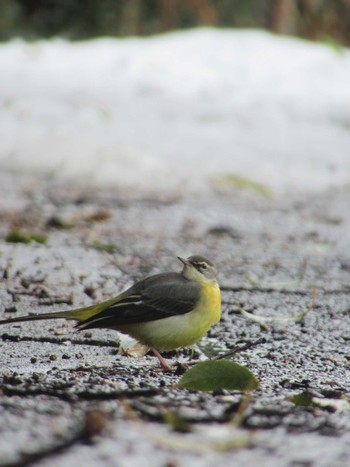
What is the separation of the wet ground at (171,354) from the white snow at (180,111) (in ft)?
2.20

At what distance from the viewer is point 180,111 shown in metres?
8.66

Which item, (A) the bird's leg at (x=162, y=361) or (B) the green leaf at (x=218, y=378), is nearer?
(B) the green leaf at (x=218, y=378)

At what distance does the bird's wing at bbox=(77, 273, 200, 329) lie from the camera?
115 inches

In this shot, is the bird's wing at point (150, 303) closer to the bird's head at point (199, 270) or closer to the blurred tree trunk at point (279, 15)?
the bird's head at point (199, 270)

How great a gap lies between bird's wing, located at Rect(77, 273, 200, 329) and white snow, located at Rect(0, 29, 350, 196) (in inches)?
158

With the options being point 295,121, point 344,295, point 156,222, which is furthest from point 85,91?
point 344,295

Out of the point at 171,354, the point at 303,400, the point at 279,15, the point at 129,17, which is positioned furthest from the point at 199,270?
the point at 129,17

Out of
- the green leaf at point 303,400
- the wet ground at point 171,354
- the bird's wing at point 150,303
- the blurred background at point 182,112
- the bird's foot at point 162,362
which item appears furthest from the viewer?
the blurred background at point 182,112

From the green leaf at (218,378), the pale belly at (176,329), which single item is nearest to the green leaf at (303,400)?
the green leaf at (218,378)

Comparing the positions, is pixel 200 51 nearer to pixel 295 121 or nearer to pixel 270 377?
pixel 295 121

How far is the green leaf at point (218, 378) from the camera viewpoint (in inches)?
93.0

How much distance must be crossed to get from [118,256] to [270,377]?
2004 mm

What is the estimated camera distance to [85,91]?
8.77 metres

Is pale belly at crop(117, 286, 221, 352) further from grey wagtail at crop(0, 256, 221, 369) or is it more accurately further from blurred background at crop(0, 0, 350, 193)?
blurred background at crop(0, 0, 350, 193)
